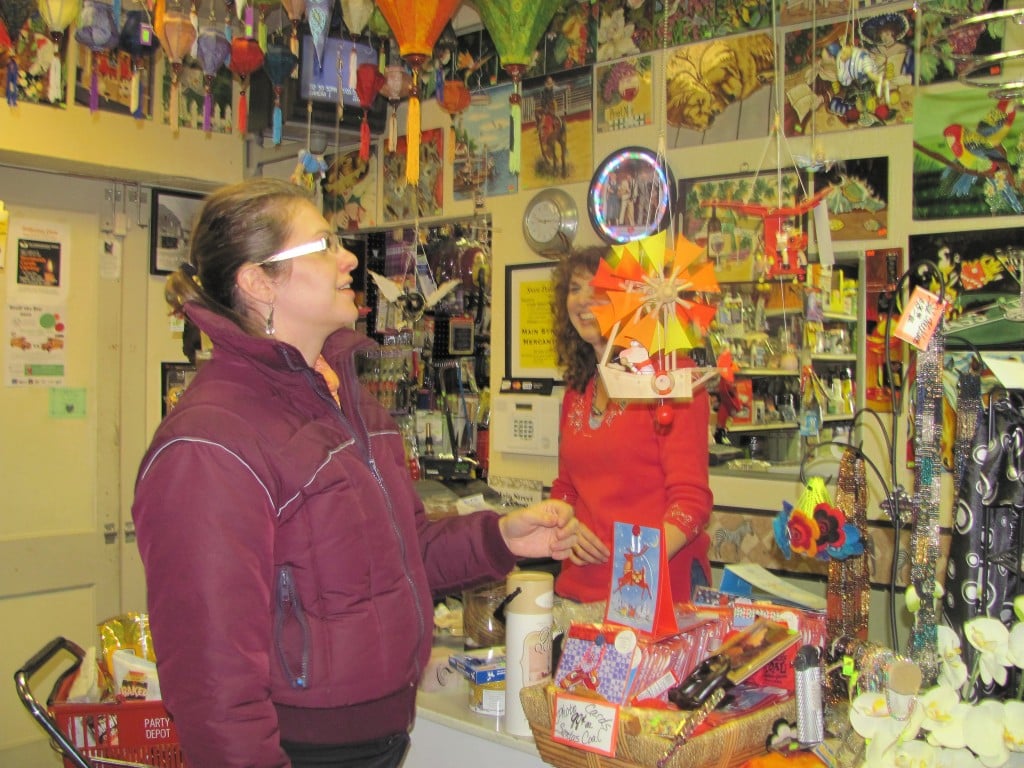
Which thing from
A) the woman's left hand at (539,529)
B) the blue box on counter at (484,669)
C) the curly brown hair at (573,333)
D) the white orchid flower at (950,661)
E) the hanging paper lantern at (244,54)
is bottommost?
the blue box on counter at (484,669)

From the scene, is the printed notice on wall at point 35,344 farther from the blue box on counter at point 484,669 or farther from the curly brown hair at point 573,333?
the blue box on counter at point 484,669

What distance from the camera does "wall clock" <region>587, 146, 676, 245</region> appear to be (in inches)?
115

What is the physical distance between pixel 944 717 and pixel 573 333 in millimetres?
1452

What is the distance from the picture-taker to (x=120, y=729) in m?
1.91

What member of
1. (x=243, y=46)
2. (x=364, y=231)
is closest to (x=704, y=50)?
(x=243, y=46)

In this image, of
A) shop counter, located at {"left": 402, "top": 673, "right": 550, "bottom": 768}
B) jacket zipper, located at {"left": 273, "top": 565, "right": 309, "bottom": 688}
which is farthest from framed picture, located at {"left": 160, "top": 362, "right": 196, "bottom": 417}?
jacket zipper, located at {"left": 273, "top": 565, "right": 309, "bottom": 688}

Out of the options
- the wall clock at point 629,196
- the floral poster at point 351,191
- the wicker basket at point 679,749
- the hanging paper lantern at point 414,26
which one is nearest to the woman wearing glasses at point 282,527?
the wicker basket at point 679,749

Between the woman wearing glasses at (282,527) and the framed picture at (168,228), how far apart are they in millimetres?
2658

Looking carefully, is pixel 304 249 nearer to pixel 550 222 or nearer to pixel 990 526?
pixel 990 526

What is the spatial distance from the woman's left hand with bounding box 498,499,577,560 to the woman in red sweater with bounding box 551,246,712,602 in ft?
0.74

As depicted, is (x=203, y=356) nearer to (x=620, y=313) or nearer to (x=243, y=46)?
(x=243, y=46)

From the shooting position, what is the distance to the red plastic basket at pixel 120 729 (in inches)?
75.0

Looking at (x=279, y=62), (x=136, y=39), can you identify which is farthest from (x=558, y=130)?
(x=136, y=39)

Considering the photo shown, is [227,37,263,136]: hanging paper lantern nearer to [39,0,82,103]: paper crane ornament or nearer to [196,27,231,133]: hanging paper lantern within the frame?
[196,27,231,133]: hanging paper lantern
